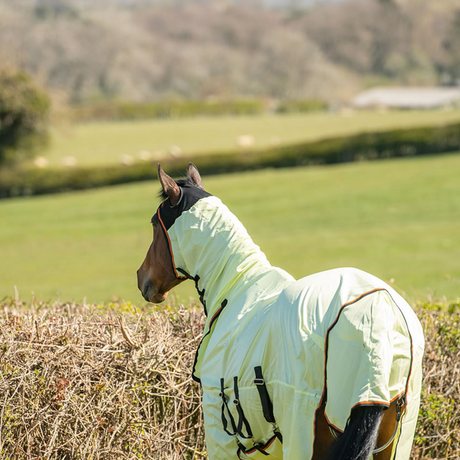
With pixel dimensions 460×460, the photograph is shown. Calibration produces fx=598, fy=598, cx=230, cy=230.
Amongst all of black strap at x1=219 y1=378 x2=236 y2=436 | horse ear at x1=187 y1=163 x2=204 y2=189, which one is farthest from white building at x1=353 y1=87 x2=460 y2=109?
black strap at x1=219 y1=378 x2=236 y2=436

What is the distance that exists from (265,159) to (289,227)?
10.5 meters

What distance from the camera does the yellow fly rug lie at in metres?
2.32

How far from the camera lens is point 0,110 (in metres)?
30.8

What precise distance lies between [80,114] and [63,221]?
31232 mm

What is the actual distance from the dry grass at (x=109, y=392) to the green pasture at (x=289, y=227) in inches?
260

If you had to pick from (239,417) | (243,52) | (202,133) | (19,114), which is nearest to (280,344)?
(239,417)

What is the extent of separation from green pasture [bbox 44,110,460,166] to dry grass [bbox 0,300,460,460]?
26.6 m

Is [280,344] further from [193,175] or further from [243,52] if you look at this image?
[243,52]

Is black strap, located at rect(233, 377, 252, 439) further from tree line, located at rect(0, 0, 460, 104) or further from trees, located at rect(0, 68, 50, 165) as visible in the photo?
tree line, located at rect(0, 0, 460, 104)

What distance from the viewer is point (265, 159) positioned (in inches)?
1154

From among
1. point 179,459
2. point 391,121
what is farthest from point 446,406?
point 391,121

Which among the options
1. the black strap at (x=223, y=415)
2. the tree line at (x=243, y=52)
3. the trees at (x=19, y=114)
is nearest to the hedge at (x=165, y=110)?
the trees at (x=19, y=114)

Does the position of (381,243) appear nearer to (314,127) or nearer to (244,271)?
(244,271)

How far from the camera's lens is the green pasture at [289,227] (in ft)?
46.2
